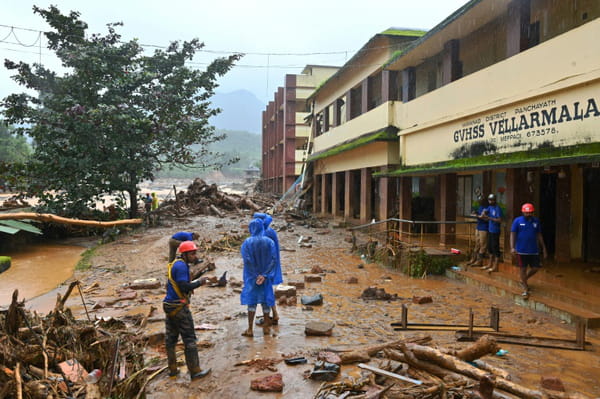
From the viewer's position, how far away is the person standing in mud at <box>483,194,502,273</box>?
9.41 metres

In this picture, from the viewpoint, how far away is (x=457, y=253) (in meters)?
11.1

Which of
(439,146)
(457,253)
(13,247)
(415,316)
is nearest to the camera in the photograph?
(415,316)

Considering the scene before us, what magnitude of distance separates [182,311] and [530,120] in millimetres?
7601

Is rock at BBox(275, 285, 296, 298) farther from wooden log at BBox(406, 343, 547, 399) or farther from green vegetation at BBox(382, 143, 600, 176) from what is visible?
green vegetation at BBox(382, 143, 600, 176)

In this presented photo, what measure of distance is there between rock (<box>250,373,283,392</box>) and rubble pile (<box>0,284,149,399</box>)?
119 centimetres

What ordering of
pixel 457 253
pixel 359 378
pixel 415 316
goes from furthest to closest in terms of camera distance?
pixel 457 253, pixel 415 316, pixel 359 378

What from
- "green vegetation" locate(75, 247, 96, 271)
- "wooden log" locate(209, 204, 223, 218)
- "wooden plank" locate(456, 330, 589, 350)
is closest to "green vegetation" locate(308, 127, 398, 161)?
"wooden log" locate(209, 204, 223, 218)

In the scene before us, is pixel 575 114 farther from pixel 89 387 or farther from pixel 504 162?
pixel 89 387

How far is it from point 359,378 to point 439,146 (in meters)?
9.17

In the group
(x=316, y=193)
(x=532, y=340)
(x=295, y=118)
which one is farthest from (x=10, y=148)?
(x=532, y=340)

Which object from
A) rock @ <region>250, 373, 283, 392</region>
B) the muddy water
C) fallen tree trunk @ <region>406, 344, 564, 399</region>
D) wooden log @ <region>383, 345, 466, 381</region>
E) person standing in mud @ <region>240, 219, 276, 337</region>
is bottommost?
the muddy water

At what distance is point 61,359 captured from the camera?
4340 millimetres

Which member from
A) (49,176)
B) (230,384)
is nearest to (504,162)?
(230,384)

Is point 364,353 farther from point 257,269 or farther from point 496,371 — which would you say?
point 257,269
